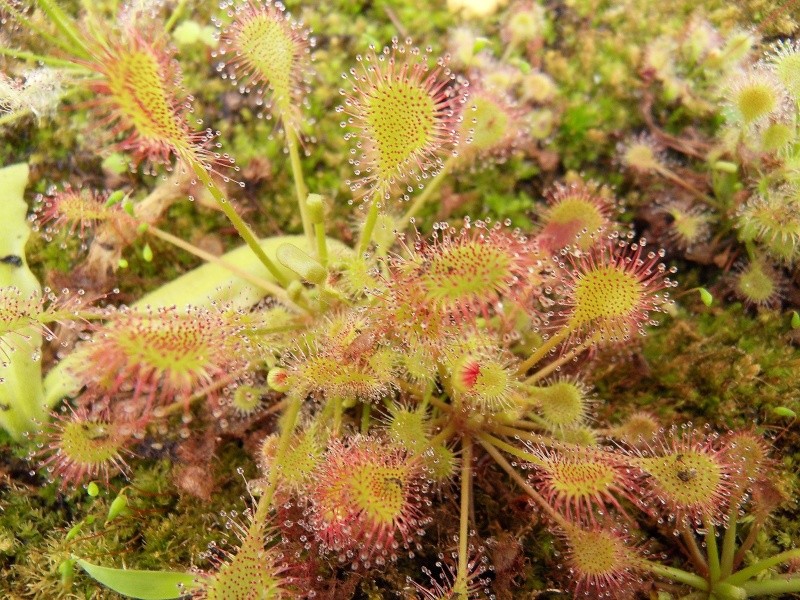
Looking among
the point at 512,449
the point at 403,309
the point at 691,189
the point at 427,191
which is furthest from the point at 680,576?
the point at 427,191

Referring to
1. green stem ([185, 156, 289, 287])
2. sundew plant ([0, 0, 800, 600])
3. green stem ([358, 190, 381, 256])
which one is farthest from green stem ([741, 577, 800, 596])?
green stem ([185, 156, 289, 287])

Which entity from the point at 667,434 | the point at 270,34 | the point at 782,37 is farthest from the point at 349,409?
the point at 782,37

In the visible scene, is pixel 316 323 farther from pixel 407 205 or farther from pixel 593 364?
pixel 593 364

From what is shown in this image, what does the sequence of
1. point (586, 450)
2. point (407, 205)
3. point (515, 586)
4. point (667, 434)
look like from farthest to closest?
point (407, 205)
point (667, 434)
point (515, 586)
point (586, 450)

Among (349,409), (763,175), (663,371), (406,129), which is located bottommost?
(349,409)

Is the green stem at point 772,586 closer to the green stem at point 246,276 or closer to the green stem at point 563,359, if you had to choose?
the green stem at point 563,359

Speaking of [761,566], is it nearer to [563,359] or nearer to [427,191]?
[563,359]
